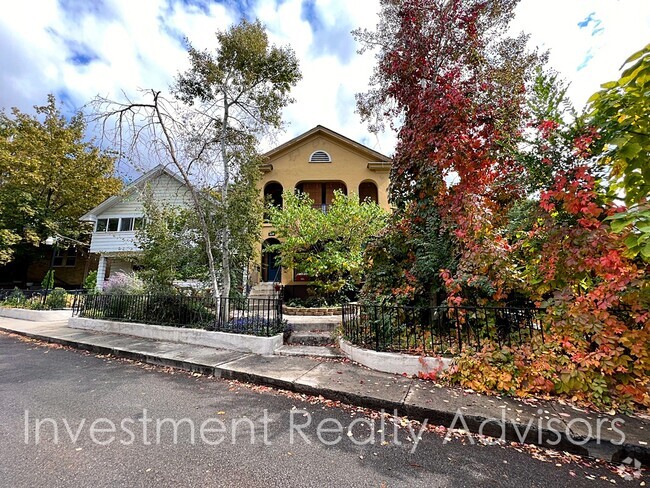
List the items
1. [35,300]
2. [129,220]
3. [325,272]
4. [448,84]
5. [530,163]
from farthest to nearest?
[129,220]
[35,300]
[325,272]
[448,84]
[530,163]

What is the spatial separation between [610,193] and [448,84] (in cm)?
314

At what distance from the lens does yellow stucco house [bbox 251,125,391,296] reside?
1550cm

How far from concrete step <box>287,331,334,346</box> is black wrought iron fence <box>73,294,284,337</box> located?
376 mm

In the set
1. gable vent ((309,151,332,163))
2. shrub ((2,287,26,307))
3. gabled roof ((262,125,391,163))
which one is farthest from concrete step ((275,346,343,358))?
shrub ((2,287,26,307))

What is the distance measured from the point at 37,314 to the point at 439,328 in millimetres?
14008

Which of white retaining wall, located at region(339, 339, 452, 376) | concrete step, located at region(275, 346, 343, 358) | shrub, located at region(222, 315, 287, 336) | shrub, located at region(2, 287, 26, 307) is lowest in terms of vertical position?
concrete step, located at region(275, 346, 343, 358)

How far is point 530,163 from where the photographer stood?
13.3ft

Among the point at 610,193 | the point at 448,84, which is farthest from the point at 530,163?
the point at 448,84

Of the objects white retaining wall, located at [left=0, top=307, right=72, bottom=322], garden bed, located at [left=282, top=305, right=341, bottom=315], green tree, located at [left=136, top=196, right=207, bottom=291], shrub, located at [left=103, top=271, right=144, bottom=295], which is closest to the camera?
green tree, located at [left=136, top=196, right=207, bottom=291]

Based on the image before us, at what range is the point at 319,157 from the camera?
52.0ft

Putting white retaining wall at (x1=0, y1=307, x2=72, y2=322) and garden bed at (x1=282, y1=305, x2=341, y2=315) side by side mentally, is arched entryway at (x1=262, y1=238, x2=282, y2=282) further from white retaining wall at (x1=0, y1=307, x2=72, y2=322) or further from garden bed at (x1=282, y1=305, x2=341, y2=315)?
white retaining wall at (x1=0, y1=307, x2=72, y2=322)

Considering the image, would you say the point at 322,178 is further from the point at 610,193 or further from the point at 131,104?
the point at 610,193

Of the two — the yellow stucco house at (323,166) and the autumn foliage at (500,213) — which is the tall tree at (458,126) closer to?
the autumn foliage at (500,213)

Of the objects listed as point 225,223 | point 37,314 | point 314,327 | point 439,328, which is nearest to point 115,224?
point 37,314
